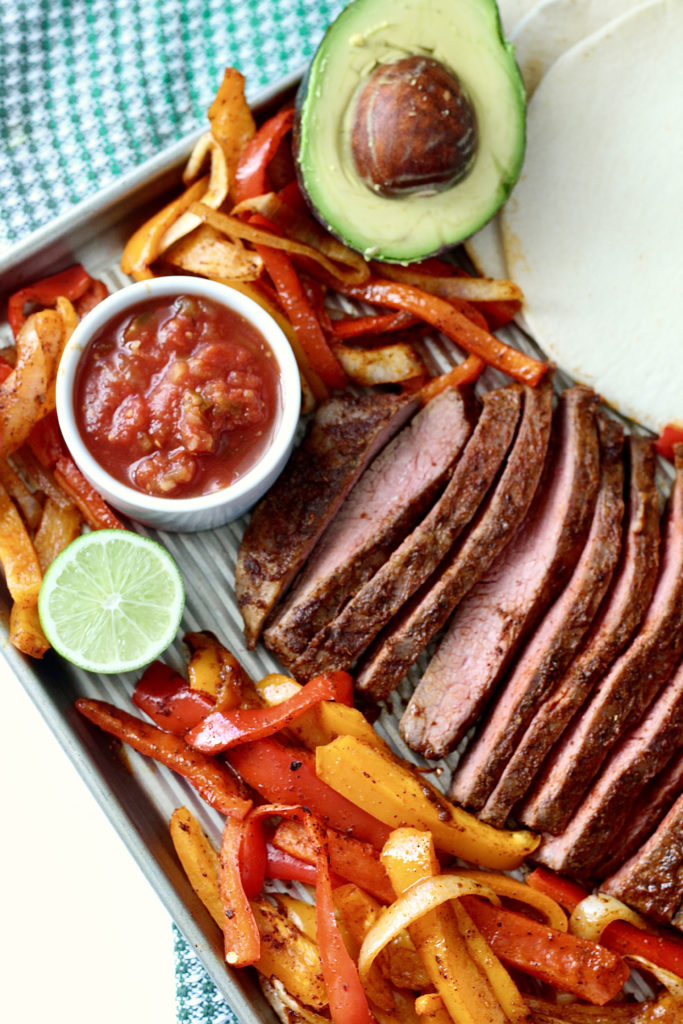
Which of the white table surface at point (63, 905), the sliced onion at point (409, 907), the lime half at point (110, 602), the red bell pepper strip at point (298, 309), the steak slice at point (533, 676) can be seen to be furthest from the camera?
the white table surface at point (63, 905)

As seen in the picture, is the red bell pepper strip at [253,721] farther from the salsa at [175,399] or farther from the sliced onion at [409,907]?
the salsa at [175,399]

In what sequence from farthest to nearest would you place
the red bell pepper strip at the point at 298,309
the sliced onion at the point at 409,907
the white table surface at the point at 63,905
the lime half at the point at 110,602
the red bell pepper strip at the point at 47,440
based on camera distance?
the white table surface at the point at 63,905 < the red bell pepper strip at the point at 298,309 < the red bell pepper strip at the point at 47,440 < the lime half at the point at 110,602 < the sliced onion at the point at 409,907

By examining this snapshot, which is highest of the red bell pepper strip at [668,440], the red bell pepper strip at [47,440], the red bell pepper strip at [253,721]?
the red bell pepper strip at [47,440]

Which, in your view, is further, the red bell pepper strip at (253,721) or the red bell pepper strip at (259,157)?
the red bell pepper strip at (259,157)

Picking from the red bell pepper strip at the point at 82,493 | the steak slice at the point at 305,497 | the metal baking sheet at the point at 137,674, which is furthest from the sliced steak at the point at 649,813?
the red bell pepper strip at the point at 82,493

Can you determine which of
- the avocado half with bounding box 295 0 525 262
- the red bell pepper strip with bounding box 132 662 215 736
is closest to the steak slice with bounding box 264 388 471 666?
the red bell pepper strip with bounding box 132 662 215 736

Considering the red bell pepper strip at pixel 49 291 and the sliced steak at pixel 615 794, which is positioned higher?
the red bell pepper strip at pixel 49 291
